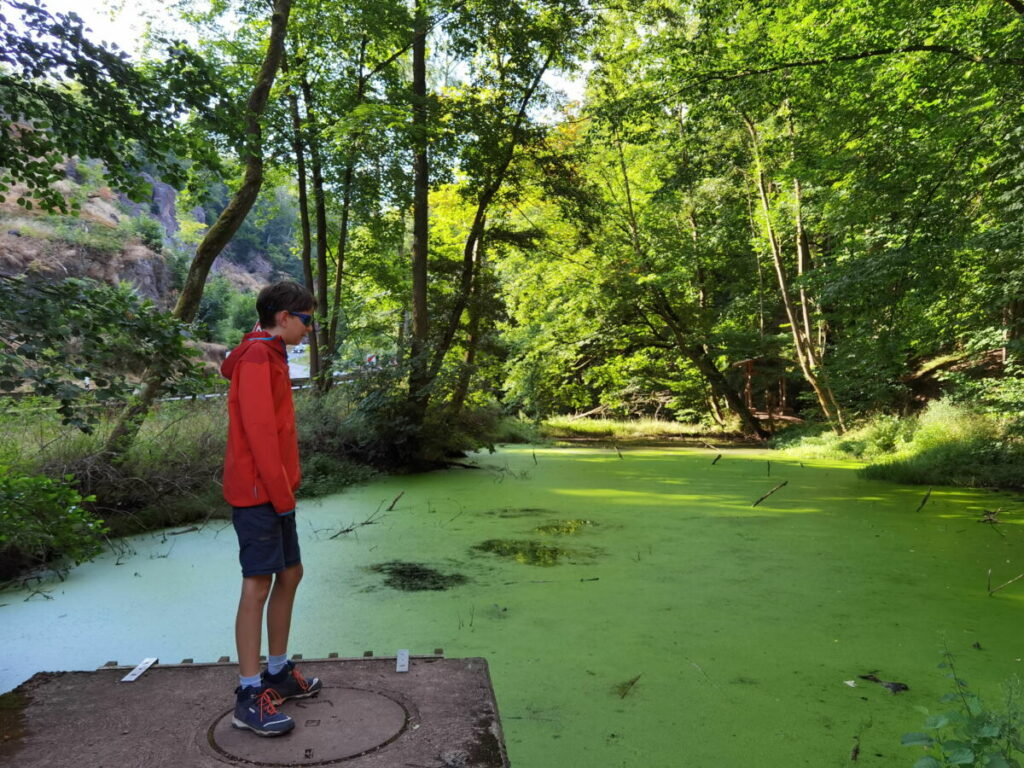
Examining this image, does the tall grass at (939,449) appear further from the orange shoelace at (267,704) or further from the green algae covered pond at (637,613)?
the orange shoelace at (267,704)

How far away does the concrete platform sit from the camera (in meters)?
1.55

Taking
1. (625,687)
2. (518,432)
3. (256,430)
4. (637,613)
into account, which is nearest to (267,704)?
(256,430)

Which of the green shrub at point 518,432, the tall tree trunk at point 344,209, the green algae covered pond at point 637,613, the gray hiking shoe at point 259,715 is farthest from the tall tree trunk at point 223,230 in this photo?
the green shrub at point 518,432

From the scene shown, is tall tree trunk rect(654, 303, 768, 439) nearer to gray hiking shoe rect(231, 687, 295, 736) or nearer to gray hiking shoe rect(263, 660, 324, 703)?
gray hiking shoe rect(263, 660, 324, 703)

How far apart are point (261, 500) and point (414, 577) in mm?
2123

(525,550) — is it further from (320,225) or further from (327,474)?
(320,225)

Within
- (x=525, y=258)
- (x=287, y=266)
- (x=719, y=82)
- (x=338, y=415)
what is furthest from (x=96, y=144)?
(x=287, y=266)

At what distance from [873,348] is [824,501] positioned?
1835 millimetres

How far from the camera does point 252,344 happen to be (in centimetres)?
188

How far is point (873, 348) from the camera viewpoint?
23.0 feet

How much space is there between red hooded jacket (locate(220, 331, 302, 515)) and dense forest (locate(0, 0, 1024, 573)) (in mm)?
683

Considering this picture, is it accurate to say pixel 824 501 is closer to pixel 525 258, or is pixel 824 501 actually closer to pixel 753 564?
pixel 753 564

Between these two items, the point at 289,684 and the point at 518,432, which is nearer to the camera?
the point at 289,684

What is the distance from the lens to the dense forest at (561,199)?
8.70 ft
